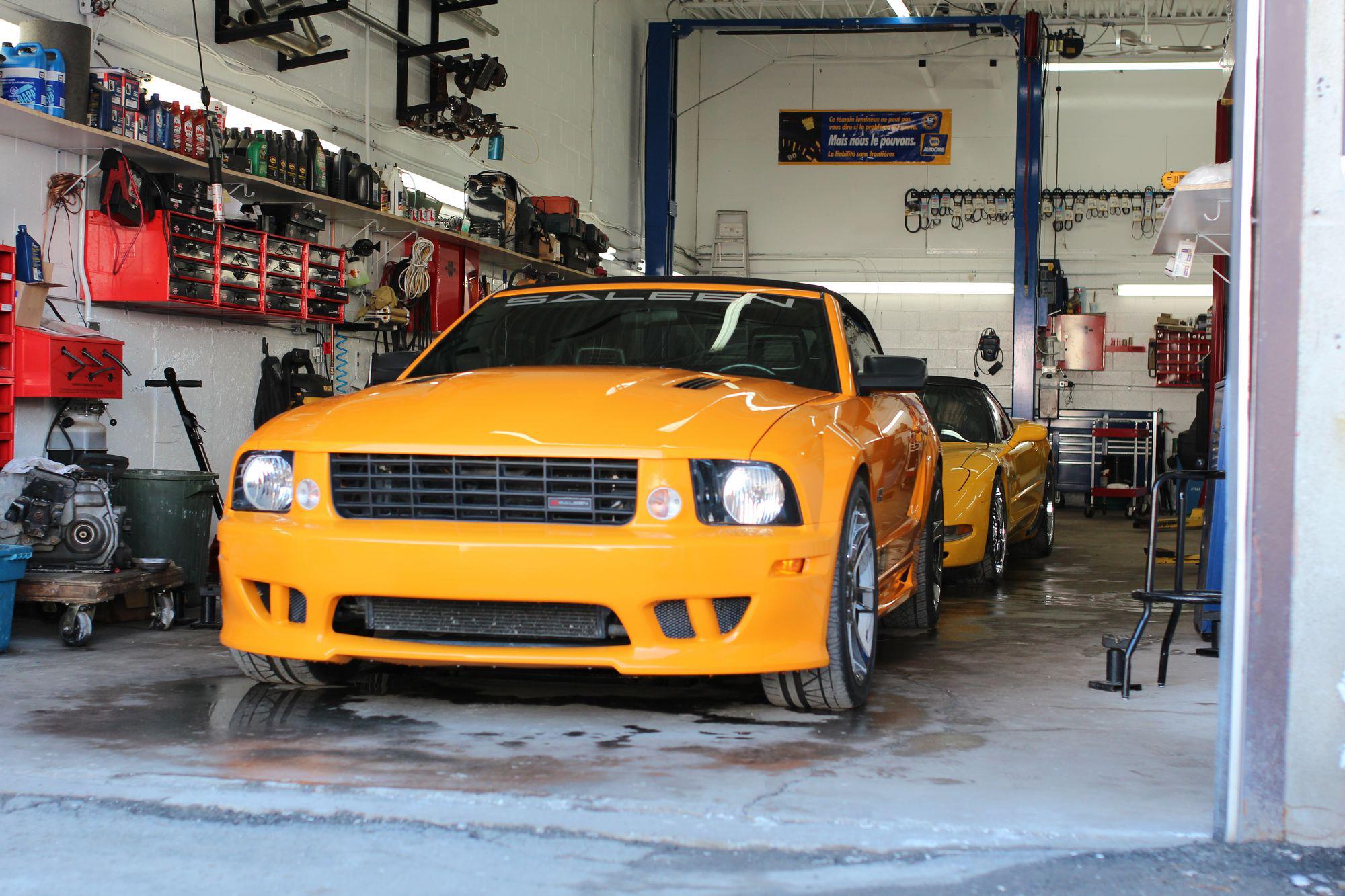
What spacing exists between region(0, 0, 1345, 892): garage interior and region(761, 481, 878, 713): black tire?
69mm

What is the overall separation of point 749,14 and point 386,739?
15618mm

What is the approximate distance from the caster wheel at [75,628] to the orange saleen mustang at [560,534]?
133cm

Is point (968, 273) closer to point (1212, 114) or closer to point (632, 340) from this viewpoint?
point (1212, 114)

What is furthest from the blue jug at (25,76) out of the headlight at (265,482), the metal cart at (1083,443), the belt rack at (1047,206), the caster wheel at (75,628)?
the belt rack at (1047,206)

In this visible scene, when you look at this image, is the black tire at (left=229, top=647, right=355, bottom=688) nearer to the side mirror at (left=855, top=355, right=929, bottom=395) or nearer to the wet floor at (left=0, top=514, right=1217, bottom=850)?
the wet floor at (left=0, top=514, right=1217, bottom=850)

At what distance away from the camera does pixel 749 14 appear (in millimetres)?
17312

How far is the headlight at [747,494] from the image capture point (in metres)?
3.12

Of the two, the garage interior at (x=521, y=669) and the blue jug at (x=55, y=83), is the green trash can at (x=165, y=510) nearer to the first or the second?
the garage interior at (x=521, y=669)

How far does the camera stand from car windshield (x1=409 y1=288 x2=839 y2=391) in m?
4.19

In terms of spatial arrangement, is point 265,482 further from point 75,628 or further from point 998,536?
point 998,536

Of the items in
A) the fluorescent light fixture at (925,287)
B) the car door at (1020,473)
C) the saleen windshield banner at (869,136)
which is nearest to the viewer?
the car door at (1020,473)

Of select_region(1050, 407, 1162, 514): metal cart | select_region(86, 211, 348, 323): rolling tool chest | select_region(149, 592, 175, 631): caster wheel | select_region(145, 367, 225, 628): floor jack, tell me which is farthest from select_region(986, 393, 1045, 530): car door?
select_region(1050, 407, 1162, 514): metal cart

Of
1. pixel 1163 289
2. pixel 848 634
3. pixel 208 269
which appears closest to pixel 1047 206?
pixel 1163 289

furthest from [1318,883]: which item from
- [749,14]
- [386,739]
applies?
[749,14]
